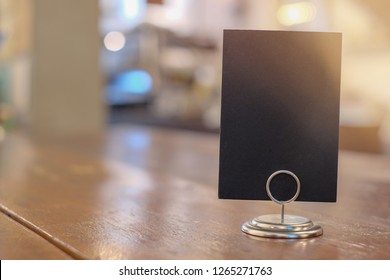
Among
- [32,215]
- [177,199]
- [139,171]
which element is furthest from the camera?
[139,171]

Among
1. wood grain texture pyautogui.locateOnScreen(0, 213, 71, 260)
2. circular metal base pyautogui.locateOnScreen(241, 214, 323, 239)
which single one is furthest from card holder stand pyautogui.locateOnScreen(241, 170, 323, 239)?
wood grain texture pyautogui.locateOnScreen(0, 213, 71, 260)

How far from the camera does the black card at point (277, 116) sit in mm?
544

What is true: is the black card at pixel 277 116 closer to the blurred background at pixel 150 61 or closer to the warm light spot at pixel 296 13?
the blurred background at pixel 150 61

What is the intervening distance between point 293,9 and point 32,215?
5637 millimetres

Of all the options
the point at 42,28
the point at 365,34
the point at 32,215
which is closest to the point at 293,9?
the point at 365,34

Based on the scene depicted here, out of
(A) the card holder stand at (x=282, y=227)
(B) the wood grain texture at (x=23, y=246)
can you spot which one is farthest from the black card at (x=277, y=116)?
(B) the wood grain texture at (x=23, y=246)

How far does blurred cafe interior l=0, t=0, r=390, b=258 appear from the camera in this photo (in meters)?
1.00

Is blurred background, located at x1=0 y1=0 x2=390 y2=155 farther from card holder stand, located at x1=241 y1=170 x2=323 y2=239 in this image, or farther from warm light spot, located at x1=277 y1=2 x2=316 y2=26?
card holder stand, located at x1=241 y1=170 x2=323 y2=239

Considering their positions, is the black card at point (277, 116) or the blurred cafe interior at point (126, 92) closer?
the black card at point (277, 116)

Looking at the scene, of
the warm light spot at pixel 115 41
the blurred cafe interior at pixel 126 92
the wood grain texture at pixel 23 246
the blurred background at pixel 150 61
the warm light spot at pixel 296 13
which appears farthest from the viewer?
the warm light spot at pixel 115 41

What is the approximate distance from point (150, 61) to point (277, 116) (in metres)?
6.41

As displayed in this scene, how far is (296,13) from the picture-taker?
19.5 feet

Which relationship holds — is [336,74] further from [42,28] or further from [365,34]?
[365,34]

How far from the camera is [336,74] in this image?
0.54 metres
